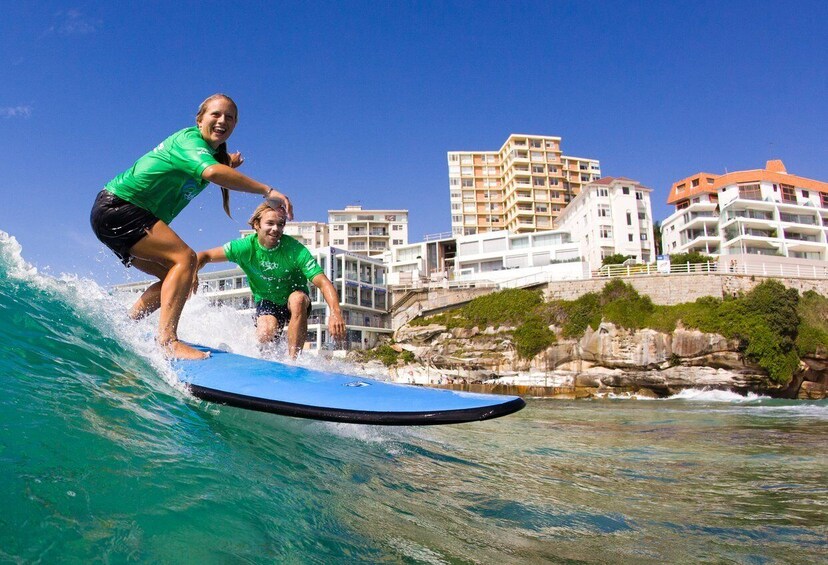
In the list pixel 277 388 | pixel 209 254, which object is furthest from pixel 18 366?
pixel 209 254

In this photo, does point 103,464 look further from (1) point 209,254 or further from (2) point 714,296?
(2) point 714,296

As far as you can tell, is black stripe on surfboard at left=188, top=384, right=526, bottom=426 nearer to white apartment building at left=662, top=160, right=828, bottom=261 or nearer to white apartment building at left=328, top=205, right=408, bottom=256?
white apartment building at left=662, top=160, right=828, bottom=261

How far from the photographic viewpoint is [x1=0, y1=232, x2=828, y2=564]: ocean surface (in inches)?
71.3

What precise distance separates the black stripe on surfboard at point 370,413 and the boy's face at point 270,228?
95.3 inches

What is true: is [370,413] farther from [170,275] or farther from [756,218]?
[756,218]

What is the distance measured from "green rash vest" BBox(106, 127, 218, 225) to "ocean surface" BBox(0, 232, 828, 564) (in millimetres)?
949

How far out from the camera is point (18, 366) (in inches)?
105

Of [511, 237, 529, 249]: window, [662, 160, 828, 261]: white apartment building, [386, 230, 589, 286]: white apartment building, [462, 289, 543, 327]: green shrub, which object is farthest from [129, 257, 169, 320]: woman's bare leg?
[662, 160, 828, 261]: white apartment building

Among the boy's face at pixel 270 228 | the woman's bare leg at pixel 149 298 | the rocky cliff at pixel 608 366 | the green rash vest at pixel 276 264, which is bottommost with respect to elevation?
the rocky cliff at pixel 608 366

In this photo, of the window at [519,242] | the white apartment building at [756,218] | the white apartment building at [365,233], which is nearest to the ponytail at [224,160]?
the window at [519,242]

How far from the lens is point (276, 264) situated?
5410 millimetres

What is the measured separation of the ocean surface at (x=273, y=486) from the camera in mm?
1812

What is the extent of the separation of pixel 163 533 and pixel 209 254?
3948mm

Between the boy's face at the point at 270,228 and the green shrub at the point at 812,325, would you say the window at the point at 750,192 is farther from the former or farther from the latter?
the boy's face at the point at 270,228
